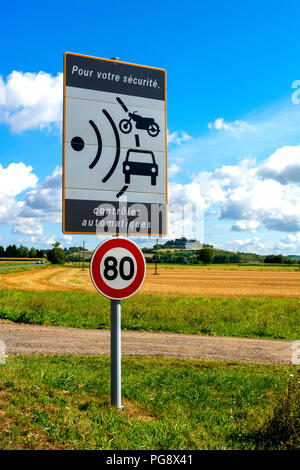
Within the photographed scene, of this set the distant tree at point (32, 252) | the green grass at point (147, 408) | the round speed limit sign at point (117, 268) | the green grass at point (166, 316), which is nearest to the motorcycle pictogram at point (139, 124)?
the round speed limit sign at point (117, 268)

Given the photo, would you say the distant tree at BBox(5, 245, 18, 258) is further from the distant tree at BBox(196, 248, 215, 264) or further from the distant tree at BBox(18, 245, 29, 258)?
the distant tree at BBox(196, 248, 215, 264)

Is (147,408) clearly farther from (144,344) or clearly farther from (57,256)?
(57,256)

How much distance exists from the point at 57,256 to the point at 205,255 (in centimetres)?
5608

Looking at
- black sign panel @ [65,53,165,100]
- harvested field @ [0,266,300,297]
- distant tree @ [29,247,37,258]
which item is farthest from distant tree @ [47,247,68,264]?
black sign panel @ [65,53,165,100]

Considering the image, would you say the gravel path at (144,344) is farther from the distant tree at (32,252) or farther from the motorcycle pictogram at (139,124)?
the distant tree at (32,252)

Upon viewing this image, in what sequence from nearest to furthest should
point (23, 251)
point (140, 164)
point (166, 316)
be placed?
point (140, 164)
point (166, 316)
point (23, 251)

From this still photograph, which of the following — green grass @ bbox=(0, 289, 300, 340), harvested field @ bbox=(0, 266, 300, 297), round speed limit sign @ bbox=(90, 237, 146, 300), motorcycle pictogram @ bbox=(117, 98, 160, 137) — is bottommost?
harvested field @ bbox=(0, 266, 300, 297)

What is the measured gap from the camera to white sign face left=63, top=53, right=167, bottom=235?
444 centimetres

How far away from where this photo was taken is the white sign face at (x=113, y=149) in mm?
4438

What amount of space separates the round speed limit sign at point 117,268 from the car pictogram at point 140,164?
2.79 ft

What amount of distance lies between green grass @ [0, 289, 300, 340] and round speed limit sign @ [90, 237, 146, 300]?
9029mm

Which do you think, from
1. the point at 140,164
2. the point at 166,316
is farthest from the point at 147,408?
the point at 166,316

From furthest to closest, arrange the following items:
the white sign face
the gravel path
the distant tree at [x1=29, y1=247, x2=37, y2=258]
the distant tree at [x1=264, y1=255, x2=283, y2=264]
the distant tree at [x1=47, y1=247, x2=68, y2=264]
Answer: the distant tree at [x1=29, y1=247, x2=37, y2=258], the distant tree at [x1=264, y1=255, x2=283, y2=264], the distant tree at [x1=47, y1=247, x2=68, y2=264], the gravel path, the white sign face

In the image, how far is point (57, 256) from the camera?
122 m
